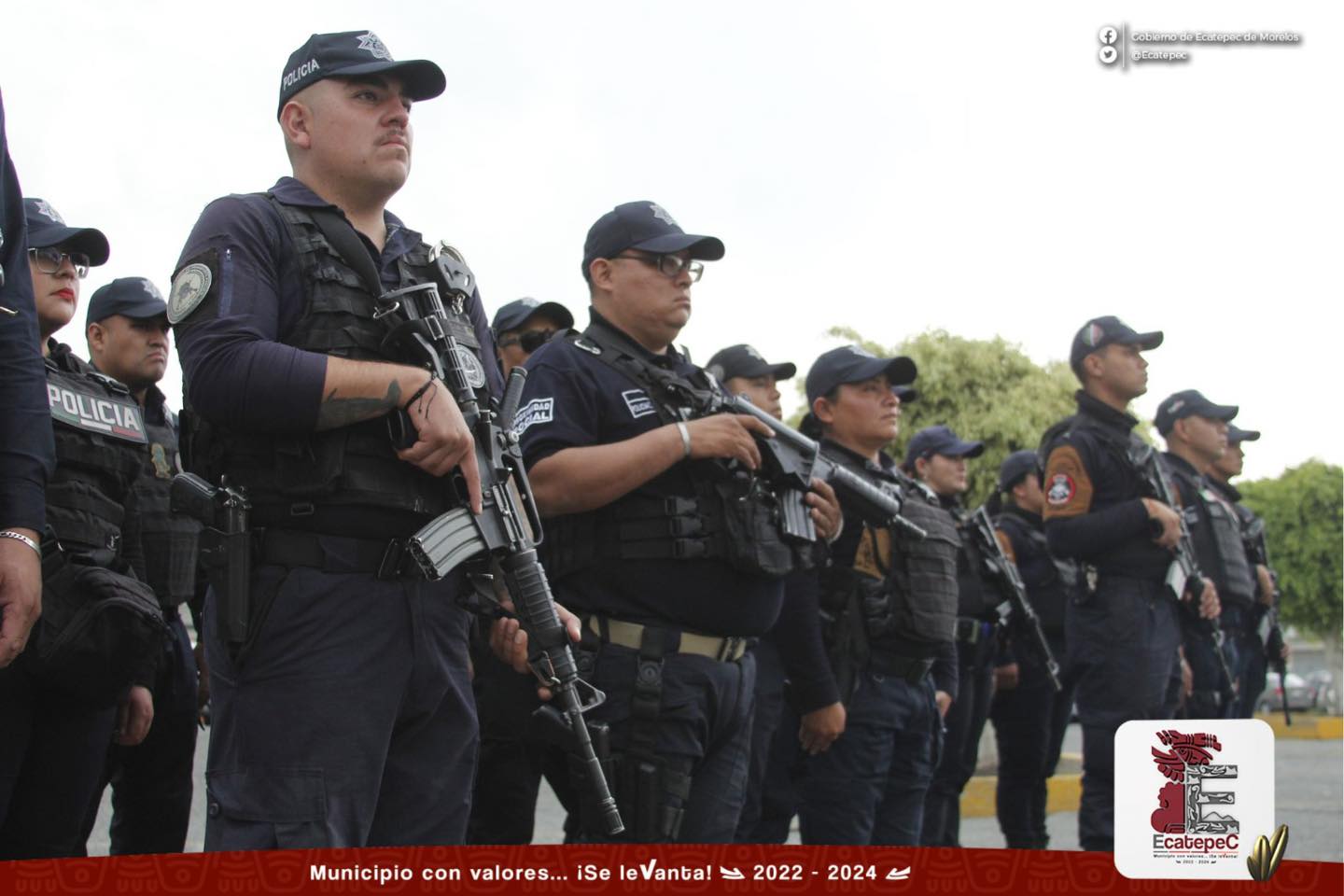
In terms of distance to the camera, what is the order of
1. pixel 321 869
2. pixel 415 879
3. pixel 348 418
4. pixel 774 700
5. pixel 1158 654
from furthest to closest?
pixel 1158 654 → pixel 774 700 → pixel 415 879 → pixel 321 869 → pixel 348 418

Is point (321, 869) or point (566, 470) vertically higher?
point (566, 470)

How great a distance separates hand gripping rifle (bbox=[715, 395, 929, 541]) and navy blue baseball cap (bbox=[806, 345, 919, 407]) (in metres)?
0.66

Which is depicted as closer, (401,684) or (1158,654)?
(401,684)

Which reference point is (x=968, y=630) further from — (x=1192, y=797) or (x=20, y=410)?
(x=20, y=410)

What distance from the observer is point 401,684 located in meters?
2.84

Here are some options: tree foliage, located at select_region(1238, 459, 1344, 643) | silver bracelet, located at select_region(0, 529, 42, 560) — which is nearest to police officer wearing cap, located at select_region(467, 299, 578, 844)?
silver bracelet, located at select_region(0, 529, 42, 560)

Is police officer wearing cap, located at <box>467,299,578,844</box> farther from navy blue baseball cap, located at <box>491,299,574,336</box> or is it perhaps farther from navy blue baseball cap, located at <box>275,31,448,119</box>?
navy blue baseball cap, located at <box>275,31,448,119</box>

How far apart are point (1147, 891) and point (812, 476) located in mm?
1500

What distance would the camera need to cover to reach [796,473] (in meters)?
4.32

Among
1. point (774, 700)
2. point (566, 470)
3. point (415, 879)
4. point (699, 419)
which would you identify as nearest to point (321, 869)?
point (415, 879)

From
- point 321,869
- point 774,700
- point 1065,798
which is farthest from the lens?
point 1065,798

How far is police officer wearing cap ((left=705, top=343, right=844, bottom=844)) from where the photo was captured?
16.1ft

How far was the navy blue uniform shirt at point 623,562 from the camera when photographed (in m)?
3.89

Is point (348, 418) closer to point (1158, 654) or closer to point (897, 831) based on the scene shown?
point (897, 831)
